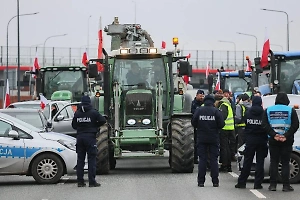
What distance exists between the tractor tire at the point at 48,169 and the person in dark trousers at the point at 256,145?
3789mm

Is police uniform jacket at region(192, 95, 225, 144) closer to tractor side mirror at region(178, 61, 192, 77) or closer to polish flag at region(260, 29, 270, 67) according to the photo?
tractor side mirror at region(178, 61, 192, 77)

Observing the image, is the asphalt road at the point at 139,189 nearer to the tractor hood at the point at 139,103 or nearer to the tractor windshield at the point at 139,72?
the tractor hood at the point at 139,103

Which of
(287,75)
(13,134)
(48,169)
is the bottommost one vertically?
(48,169)

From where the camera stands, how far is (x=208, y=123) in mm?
19422

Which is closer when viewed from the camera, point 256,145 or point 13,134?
point 256,145

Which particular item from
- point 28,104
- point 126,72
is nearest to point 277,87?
point 126,72

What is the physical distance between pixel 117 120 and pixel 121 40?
12.0m

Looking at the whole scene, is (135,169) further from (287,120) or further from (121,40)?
(121,40)

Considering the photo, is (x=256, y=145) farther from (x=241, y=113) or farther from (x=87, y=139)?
(x=241, y=113)

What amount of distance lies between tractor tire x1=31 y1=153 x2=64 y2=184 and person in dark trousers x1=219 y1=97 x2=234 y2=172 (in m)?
4.53

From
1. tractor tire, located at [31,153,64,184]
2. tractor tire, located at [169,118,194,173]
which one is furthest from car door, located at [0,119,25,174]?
tractor tire, located at [169,118,194,173]

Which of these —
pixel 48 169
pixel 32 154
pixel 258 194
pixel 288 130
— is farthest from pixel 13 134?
pixel 288 130

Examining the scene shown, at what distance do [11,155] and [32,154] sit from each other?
44cm

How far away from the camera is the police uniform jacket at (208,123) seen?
19.4 metres
